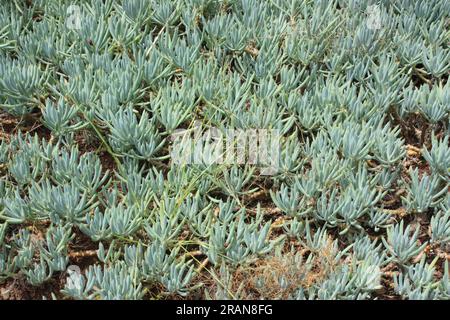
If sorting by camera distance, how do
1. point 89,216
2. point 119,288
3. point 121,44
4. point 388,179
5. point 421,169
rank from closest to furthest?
point 119,288, point 89,216, point 388,179, point 421,169, point 121,44

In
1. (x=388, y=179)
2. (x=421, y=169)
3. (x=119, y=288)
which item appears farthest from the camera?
(x=421, y=169)

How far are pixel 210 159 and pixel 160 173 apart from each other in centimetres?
24

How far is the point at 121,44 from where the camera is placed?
374 centimetres

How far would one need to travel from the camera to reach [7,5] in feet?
12.9

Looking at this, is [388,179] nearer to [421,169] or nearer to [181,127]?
[421,169]

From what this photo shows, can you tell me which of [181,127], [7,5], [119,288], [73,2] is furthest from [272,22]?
[119,288]

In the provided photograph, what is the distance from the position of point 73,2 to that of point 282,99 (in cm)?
132

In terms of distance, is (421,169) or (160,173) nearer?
(160,173)

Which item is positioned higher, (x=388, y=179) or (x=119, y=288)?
(x=388, y=179)

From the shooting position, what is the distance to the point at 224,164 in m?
3.23

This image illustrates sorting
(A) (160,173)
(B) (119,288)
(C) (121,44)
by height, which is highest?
(C) (121,44)

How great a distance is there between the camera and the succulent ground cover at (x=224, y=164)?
2.96 m

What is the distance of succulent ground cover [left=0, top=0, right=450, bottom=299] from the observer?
9.73 feet
